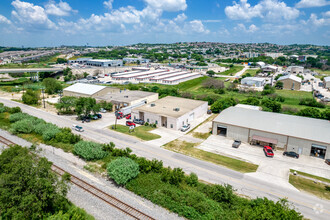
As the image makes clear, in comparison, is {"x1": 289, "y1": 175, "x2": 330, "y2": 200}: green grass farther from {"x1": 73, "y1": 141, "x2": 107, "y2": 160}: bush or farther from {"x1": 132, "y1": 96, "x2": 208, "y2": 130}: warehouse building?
{"x1": 73, "y1": 141, "x2": 107, "y2": 160}: bush

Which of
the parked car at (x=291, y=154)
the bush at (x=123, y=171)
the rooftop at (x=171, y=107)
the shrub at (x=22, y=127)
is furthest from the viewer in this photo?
the rooftop at (x=171, y=107)

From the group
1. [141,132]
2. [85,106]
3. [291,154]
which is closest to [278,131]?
[291,154]

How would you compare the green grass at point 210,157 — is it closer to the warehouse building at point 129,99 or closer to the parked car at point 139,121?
the parked car at point 139,121

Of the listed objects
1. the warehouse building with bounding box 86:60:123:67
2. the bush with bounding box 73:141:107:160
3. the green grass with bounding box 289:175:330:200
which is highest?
the warehouse building with bounding box 86:60:123:67

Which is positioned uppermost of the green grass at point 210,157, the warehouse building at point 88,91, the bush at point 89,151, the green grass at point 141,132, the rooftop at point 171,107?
the warehouse building at point 88,91

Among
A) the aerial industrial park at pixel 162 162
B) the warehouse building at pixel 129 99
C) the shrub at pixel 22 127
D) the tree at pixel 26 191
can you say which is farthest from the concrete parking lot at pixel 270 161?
the shrub at pixel 22 127

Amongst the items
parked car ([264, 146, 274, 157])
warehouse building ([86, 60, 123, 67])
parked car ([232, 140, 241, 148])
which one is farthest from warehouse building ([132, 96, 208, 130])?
warehouse building ([86, 60, 123, 67])
